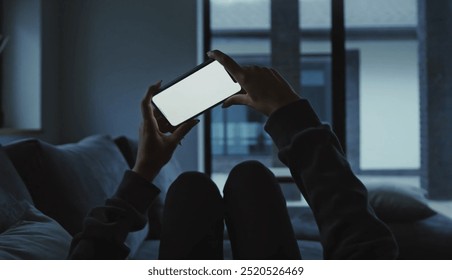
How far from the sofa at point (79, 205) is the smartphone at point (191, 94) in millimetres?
219

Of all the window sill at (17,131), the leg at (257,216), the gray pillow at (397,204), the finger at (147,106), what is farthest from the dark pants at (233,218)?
the window sill at (17,131)

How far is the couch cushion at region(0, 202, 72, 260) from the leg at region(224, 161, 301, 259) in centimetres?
22

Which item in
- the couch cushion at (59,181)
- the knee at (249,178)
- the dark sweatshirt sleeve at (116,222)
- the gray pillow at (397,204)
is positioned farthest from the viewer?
the gray pillow at (397,204)

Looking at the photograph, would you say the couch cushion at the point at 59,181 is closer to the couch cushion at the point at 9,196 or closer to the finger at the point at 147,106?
the couch cushion at the point at 9,196

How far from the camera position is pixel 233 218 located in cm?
57

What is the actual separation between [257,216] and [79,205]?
1.34ft

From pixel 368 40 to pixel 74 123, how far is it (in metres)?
2.21

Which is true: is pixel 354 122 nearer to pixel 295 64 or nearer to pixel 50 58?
pixel 295 64

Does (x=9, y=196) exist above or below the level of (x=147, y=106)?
below

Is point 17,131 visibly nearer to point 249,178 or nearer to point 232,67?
point 249,178

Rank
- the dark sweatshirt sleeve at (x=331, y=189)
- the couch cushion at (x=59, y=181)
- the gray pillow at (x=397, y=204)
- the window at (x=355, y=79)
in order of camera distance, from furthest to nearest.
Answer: the window at (x=355, y=79) → the gray pillow at (x=397, y=204) → the couch cushion at (x=59, y=181) → the dark sweatshirt sleeve at (x=331, y=189)

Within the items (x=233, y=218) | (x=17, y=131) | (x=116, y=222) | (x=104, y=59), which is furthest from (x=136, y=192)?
(x=104, y=59)

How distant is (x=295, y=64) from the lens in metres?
2.08

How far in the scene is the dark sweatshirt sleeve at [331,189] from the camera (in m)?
0.35
